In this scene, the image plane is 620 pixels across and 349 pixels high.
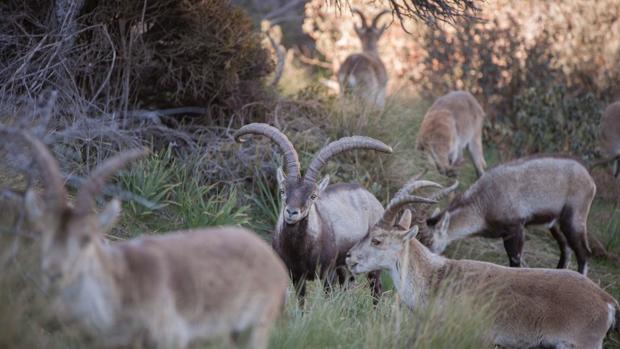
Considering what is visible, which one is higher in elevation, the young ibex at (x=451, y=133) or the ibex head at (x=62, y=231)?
the ibex head at (x=62, y=231)

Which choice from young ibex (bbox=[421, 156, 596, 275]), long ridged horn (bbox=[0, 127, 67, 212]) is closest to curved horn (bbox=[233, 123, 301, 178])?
young ibex (bbox=[421, 156, 596, 275])

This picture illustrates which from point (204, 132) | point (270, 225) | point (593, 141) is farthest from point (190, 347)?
point (593, 141)

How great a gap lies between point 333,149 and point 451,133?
4823 mm

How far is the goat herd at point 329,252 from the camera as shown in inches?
158

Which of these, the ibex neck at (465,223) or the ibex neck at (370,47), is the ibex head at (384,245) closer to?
the ibex neck at (465,223)

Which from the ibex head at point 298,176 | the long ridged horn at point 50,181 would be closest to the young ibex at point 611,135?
the ibex head at point 298,176

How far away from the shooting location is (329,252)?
8.17 m

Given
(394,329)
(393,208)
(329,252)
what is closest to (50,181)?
(394,329)

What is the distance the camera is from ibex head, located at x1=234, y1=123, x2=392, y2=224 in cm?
759

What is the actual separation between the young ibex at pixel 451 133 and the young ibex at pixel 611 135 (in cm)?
189

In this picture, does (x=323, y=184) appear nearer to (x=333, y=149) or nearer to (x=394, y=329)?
(x=333, y=149)

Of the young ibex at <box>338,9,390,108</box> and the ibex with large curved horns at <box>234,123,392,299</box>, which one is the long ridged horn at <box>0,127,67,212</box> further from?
the young ibex at <box>338,9,390,108</box>

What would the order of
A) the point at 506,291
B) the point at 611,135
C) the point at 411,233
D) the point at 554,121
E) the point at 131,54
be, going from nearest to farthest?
the point at 506,291
the point at 411,233
the point at 131,54
the point at 611,135
the point at 554,121

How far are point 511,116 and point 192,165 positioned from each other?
23.7 ft
